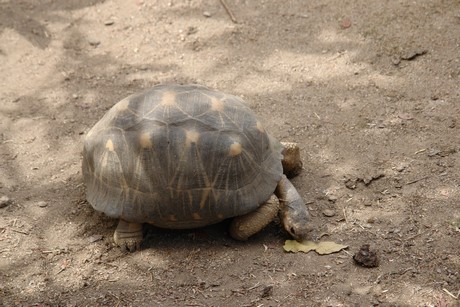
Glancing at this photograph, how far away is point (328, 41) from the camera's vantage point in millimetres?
5652

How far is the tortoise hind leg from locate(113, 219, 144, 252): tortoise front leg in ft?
1.99

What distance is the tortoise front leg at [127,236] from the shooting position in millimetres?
3916

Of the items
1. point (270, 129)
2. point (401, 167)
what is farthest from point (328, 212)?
point (270, 129)

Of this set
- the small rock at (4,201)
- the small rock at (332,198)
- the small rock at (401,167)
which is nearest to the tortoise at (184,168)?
the small rock at (332,198)

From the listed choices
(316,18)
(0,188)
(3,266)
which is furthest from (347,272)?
(316,18)

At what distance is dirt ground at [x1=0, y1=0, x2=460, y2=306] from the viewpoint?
11.7ft

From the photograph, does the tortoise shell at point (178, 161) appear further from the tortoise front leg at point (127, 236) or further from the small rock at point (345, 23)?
the small rock at point (345, 23)

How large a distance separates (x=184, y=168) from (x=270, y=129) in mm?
1343

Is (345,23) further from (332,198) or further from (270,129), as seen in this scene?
(332,198)

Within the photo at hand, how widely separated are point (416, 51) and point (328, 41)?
0.77 m

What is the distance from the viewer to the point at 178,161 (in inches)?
145

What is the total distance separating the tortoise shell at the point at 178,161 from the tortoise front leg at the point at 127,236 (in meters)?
0.12

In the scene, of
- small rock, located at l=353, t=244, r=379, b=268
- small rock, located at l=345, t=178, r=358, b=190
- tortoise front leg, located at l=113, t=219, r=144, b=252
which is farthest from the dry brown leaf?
tortoise front leg, located at l=113, t=219, r=144, b=252

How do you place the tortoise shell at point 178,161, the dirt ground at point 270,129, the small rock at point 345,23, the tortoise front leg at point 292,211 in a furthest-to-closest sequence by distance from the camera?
the small rock at point 345,23, the tortoise front leg at point 292,211, the tortoise shell at point 178,161, the dirt ground at point 270,129
